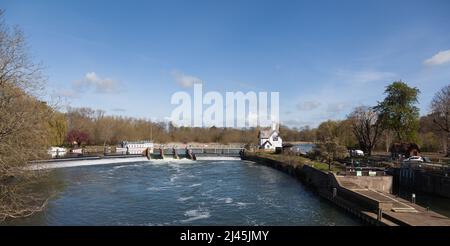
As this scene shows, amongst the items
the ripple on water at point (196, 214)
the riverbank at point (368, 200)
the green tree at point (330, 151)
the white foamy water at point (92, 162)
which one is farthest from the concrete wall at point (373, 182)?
the white foamy water at point (92, 162)

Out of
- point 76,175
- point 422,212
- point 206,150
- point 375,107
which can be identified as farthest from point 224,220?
point 206,150

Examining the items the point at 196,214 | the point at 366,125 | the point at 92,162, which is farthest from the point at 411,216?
the point at 92,162

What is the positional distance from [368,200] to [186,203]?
12.8m

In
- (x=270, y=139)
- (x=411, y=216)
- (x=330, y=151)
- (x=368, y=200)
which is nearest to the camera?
(x=411, y=216)

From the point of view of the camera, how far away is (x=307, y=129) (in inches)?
6604

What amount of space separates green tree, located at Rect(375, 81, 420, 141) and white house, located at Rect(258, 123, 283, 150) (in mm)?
33905

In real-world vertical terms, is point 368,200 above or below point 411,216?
above

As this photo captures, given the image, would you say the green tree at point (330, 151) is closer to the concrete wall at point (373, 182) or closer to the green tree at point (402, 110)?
the green tree at point (402, 110)

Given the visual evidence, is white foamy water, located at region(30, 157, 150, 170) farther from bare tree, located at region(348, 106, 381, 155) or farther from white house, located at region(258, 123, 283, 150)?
bare tree, located at region(348, 106, 381, 155)

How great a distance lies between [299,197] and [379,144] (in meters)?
51.8

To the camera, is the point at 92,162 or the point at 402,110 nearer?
the point at 402,110

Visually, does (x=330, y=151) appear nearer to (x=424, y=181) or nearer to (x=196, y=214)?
(x=424, y=181)

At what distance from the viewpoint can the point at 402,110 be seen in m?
54.0

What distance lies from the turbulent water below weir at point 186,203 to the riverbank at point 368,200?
0.86 m
